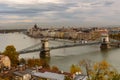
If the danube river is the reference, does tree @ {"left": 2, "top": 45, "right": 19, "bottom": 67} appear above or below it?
above

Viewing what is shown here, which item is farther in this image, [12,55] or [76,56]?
[76,56]

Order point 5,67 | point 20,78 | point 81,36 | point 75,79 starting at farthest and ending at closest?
point 81,36 → point 5,67 → point 20,78 → point 75,79

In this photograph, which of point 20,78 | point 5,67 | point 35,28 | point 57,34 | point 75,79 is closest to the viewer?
point 75,79

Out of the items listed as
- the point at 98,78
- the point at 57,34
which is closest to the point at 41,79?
the point at 98,78

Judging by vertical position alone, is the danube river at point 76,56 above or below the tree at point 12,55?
below

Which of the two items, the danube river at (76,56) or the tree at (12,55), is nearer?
the tree at (12,55)

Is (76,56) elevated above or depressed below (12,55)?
below

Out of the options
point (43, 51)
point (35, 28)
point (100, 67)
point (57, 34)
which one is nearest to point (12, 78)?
point (100, 67)

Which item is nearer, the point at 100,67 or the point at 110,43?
the point at 100,67

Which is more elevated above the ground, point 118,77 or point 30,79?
point 118,77

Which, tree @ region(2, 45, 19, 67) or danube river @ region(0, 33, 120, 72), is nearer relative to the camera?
tree @ region(2, 45, 19, 67)

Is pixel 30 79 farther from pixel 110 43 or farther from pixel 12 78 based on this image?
pixel 110 43
